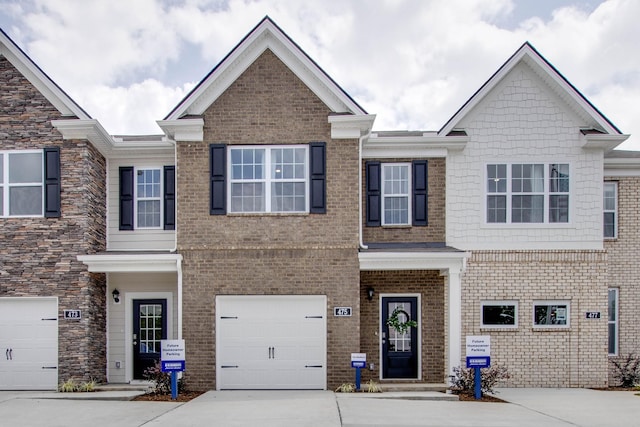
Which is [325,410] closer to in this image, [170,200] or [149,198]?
[170,200]

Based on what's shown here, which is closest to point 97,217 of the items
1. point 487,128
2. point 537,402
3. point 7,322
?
point 7,322

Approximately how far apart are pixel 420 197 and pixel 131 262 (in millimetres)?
7382

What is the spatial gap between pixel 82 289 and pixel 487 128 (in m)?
10.8

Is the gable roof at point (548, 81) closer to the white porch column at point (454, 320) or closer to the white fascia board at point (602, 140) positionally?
the white fascia board at point (602, 140)

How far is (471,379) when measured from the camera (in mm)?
12609

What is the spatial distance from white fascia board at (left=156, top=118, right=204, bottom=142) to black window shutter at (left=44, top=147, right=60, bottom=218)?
281cm

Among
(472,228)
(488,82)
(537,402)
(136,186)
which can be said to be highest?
(488,82)

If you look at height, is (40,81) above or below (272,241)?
above

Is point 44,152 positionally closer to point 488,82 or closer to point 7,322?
point 7,322

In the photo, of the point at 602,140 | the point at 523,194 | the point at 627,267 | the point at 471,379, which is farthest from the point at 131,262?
the point at 627,267

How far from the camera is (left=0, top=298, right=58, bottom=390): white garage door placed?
13586mm

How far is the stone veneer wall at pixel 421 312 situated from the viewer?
14242mm

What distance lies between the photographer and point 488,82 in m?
13.9

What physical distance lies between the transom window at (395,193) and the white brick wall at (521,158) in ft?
3.61
